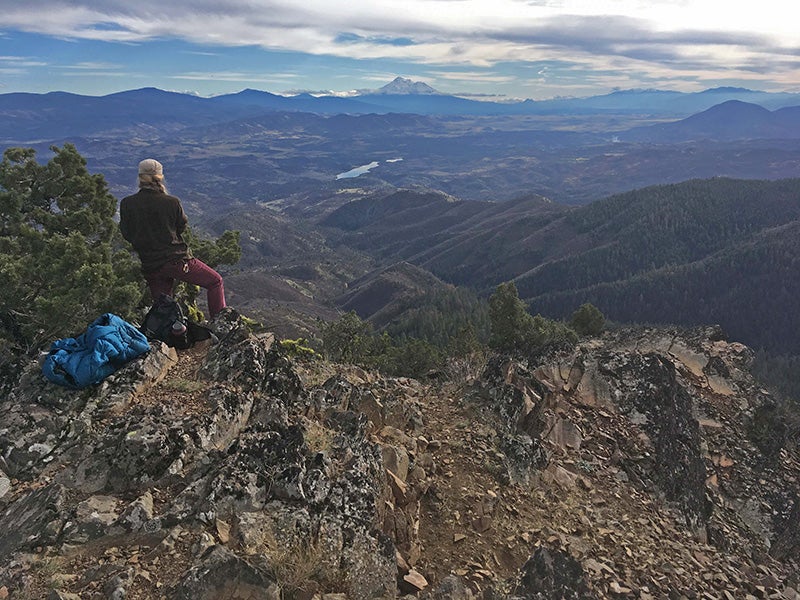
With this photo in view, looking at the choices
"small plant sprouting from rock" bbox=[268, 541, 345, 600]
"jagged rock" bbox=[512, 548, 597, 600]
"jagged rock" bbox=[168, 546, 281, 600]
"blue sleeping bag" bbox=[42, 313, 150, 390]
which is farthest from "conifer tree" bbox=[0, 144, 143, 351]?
"jagged rock" bbox=[512, 548, 597, 600]

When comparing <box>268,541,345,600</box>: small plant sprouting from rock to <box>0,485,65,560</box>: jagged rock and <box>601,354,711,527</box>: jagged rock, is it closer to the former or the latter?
<box>0,485,65,560</box>: jagged rock

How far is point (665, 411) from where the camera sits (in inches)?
733

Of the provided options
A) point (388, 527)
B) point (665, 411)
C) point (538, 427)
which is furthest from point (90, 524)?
point (665, 411)

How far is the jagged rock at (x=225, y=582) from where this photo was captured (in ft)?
22.2

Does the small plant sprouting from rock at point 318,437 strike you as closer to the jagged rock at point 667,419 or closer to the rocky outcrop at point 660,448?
the rocky outcrop at point 660,448

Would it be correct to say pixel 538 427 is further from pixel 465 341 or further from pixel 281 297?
pixel 281 297

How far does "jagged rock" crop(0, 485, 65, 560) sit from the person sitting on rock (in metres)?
5.72

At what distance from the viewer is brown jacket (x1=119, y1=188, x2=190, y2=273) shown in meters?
11.9

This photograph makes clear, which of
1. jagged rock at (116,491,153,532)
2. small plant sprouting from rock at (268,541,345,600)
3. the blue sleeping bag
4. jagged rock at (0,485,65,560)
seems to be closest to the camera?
small plant sprouting from rock at (268,541,345,600)

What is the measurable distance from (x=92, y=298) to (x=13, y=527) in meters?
9.75

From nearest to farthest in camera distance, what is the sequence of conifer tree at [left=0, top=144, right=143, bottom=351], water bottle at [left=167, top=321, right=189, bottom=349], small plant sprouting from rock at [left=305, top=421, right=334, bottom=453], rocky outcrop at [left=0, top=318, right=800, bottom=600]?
1. rocky outcrop at [left=0, top=318, right=800, bottom=600]
2. small plant sprouting from rock at [left=305, top=421, right=334, bottom=453]
3. water bottle at [left=167, top=321, right=189, bottom=349]
4. conifer tree at [left=0, top=144, right=143, bottom=351]

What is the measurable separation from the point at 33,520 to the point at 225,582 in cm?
336

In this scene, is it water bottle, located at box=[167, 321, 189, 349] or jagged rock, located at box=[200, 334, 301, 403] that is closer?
jagged rock, located at box=[200, 334, 301, 403]

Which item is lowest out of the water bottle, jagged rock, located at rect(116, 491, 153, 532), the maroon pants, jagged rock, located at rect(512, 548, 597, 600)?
jagged rock, located at rect(512, 548, 597, 600)
